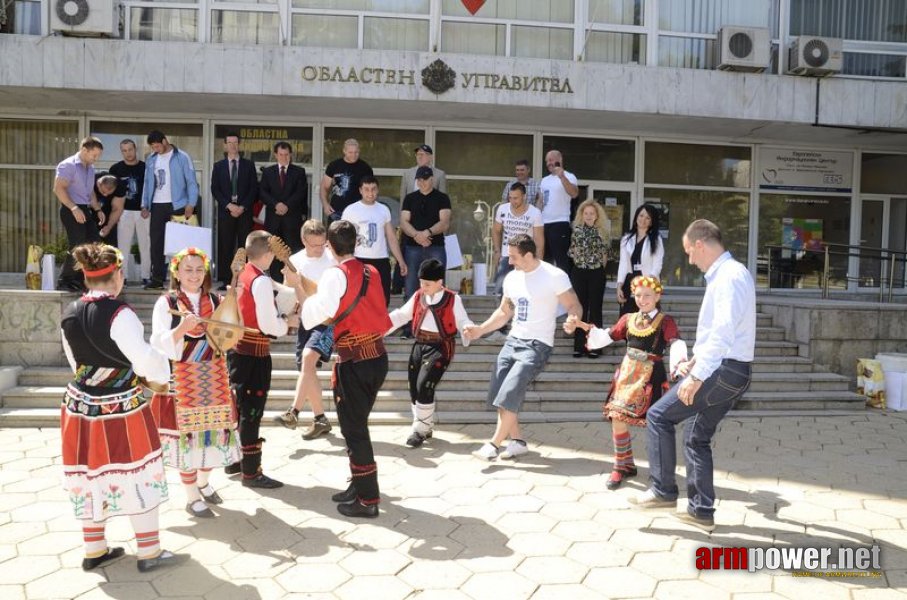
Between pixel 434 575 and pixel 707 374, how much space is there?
1.97 metres

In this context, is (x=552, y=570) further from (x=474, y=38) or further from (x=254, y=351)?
(x=474, y=38)

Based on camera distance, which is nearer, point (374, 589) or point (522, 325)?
point (374, 589)

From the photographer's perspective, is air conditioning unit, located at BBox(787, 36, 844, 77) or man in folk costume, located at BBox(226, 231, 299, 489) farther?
air conditioning unit, located at BBox(787, 36, 844, 77)

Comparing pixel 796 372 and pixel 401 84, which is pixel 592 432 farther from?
pixel 401 84

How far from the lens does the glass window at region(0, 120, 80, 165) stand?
1295 cm

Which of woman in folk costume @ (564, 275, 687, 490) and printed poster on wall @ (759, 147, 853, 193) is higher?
printed poster on wall @ (759, 147, 853, 193)

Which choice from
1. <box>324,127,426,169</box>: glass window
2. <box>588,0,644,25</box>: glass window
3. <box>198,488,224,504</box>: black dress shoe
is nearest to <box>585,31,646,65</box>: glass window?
<box>588,0,644,25</box>: glass window

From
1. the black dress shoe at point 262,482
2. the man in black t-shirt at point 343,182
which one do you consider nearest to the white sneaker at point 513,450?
the black dress shoe at point 262,482

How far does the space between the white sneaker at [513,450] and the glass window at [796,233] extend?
1000cm

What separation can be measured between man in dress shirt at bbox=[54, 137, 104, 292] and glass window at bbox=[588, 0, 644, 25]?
8.43 metres

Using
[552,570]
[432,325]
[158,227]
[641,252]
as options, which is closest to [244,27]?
[158,227]

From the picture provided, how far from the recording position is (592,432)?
7387 millimetres
